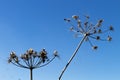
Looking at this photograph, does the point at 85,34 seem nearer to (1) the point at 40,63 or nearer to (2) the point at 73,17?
(2) the point at 73,17

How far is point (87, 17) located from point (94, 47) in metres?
→ 2.25

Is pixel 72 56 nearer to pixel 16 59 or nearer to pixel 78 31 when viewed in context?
pixel 78 31

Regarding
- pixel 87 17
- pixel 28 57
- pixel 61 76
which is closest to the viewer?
pixel 61 76

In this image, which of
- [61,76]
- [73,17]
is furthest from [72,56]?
[73,17]

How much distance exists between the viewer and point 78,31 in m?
17.6

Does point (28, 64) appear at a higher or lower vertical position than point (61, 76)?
higher

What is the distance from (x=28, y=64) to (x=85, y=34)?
3.95 m

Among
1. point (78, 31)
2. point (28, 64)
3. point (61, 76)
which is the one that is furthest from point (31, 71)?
point (78, 31)

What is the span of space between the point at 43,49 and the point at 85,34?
111 inches

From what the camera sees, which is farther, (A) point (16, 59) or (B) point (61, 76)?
(A) point (16, 59)

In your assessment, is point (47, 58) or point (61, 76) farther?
point (47, 58)

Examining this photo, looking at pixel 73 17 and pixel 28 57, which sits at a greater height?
pixel 73 17

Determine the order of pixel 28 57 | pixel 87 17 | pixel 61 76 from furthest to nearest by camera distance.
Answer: pixel 87 17
pixel 28 57
pixel 61 76

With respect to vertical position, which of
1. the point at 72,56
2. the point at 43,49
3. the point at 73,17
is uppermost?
the point at 73,17
